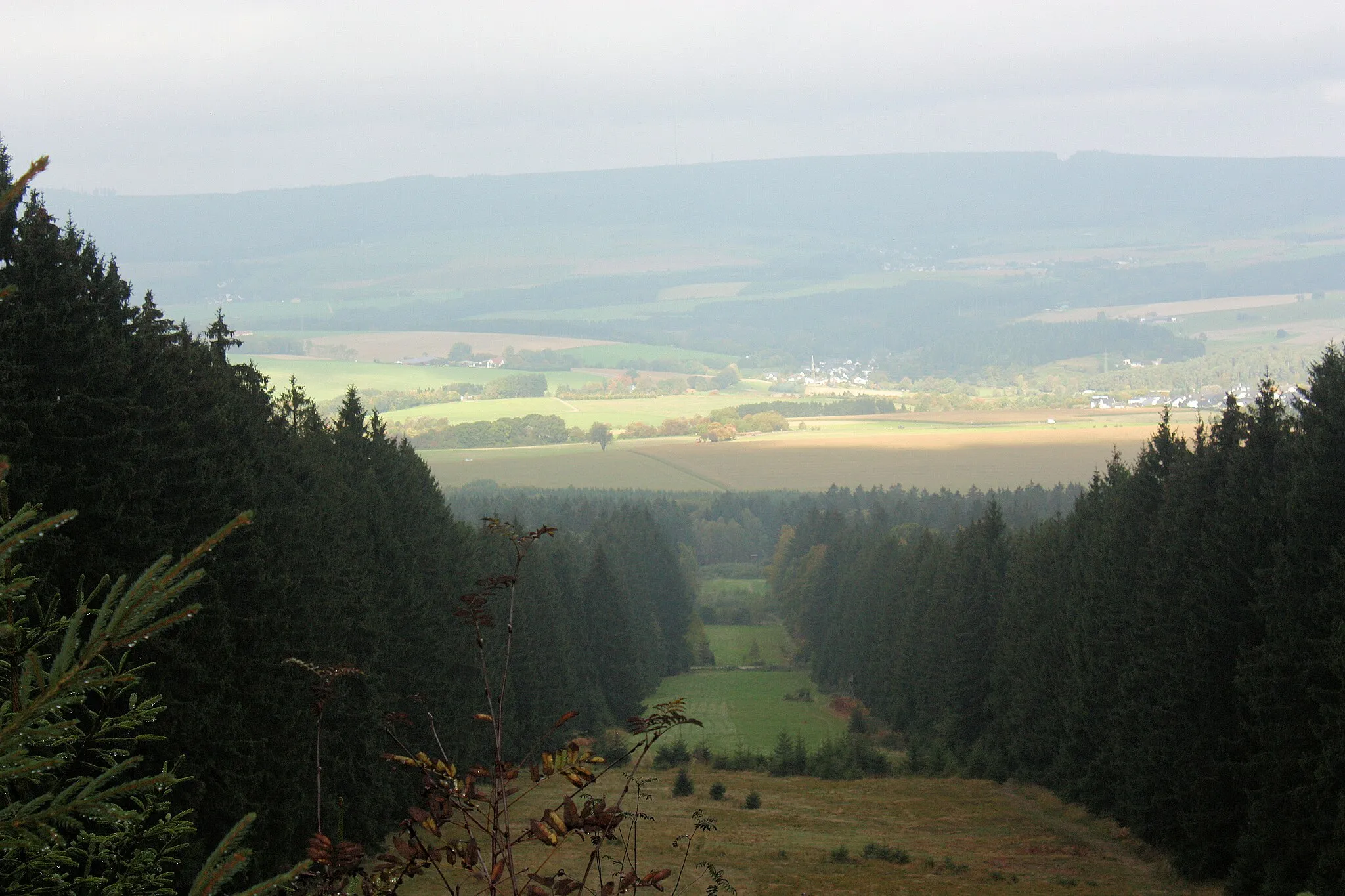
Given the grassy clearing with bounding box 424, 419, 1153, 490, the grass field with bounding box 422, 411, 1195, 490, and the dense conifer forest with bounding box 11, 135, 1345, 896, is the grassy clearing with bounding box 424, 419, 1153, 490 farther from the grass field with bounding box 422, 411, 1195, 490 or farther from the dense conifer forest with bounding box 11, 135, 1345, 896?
the dense conifer forest with bounding box 11, 135, 1345, 896

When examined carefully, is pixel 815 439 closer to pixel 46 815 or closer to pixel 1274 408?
pixel 1274 408

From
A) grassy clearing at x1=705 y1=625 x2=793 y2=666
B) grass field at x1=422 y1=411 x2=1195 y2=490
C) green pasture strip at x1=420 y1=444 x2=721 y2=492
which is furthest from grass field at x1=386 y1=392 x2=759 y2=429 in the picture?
grassy clearing at x1=705 y1=625 x2=793 y2=666

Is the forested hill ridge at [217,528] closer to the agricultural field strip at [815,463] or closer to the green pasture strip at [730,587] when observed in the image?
the green pasture strip at [730,587]

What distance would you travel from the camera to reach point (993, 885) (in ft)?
75.2

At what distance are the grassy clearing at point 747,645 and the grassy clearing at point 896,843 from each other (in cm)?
4493

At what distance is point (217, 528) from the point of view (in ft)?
55.9

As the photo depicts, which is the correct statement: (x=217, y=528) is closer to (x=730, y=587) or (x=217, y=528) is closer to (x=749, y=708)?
(x=749, y=708)


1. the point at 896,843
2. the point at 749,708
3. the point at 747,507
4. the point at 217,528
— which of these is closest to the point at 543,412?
the point at 747,507

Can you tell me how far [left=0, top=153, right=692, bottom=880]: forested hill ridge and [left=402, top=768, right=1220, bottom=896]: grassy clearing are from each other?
4.25 meters

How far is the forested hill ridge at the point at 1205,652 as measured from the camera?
780 inches

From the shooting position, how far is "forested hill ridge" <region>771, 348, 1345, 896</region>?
1981cm

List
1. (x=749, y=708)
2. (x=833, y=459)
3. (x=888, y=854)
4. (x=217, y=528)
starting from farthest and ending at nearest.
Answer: (x=833, y=459) < (x=749, y=708) < (x=888, y=854) < (x=217, y=528)

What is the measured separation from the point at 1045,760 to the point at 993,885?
17.4m

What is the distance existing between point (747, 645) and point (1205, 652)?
6876cm
